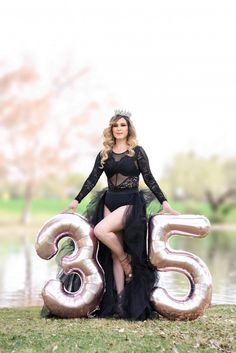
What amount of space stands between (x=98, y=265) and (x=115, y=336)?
Answer: 996 millimetres

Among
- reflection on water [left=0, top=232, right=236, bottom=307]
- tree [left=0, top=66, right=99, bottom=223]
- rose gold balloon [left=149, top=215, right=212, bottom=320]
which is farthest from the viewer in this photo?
tree [left=0, top=66, right=99, bottom=223]

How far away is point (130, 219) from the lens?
5.84 m

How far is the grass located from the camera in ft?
15.7

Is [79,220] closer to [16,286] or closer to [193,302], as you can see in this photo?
[193,302]

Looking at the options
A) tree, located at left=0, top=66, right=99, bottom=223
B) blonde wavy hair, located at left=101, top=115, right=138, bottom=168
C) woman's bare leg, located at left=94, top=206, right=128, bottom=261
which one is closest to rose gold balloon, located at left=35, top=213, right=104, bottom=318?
woman's bare leg, located at left=94, top=206, right=128, bottom=261

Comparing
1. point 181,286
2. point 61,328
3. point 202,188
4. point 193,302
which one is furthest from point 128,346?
point 202,188

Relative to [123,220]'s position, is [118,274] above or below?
below

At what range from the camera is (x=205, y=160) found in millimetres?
39219

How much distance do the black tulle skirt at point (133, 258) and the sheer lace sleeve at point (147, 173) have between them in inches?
5.1

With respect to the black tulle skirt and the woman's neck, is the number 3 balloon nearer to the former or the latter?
the black tulle skirt

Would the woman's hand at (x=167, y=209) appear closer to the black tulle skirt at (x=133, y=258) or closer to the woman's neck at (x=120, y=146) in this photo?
the black tulle skirt at (x=133, y=258)

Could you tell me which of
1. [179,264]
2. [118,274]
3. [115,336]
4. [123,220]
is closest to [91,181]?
[123,220]

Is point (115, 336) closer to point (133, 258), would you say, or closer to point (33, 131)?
point (133, 258)

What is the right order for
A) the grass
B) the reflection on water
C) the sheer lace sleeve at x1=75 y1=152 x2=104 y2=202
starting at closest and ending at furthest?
the grass
the sheer lace sleeve at x1=75 y1=152 x2=104 y2=202
the reflection on water
